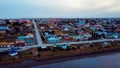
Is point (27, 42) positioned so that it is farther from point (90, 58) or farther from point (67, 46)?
point (90, 58)

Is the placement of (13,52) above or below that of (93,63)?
above

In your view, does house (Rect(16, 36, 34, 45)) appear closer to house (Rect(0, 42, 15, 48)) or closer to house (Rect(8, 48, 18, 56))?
house (Rect(0, 42, 15, 48))

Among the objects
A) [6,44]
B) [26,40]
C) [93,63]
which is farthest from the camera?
[26,40]

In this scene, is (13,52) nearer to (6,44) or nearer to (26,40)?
(6,44)

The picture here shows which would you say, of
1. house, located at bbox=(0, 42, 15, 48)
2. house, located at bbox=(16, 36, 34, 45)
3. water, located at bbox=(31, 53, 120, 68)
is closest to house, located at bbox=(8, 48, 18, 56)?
house, located at bbox=(0, 42, 15, 48)

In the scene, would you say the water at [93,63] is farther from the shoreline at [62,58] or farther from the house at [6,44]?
the house at [6,44]

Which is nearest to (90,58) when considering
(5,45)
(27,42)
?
(27,42)

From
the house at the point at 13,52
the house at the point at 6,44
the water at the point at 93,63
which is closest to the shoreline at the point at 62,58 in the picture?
the water at the point at 93,63

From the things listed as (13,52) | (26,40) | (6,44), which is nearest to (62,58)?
(13,52)
